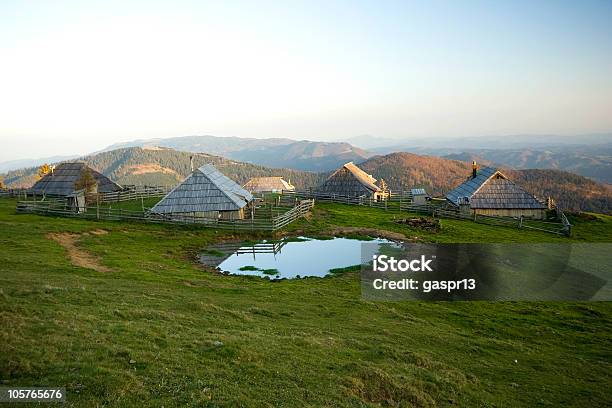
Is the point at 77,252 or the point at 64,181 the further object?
the point at 64,181

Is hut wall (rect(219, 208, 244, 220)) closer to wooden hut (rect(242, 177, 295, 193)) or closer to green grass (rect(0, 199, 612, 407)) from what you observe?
green grass (rect(0, 199, 612, 407))

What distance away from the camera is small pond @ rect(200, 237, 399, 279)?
25.2 metres

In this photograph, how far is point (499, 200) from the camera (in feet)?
152

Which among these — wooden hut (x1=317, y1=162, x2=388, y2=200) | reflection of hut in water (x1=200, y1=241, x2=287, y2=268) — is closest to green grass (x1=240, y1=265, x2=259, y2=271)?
reflection of hut in water (x1=200, y1=241, x2=287, y2=268)

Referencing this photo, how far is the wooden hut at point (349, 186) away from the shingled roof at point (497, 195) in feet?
41.9

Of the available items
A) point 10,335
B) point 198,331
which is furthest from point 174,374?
point 10,335

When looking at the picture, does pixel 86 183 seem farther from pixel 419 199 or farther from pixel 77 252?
pixel 419 199

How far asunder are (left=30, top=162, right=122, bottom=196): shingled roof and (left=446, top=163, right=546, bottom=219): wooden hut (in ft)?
148

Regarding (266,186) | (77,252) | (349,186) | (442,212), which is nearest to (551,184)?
(349,186)

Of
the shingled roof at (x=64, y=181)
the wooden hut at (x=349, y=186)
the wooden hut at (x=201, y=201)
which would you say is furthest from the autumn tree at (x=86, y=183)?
the wooden hut at (x=349, y=186)

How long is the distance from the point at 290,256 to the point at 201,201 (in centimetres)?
1432

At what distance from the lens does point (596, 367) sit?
13.8 m

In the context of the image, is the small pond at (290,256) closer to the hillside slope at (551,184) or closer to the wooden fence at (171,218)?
the wooden fence at (171,218)

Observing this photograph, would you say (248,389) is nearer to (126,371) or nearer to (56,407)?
(126,371)
